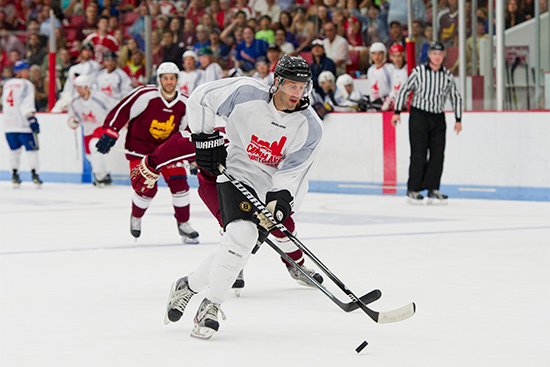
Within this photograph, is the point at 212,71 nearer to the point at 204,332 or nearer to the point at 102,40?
the point at 102,40

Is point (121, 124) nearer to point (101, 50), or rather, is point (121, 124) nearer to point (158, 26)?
point (158, 26)

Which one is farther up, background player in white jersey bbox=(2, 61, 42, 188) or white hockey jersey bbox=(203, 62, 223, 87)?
white hockey jersey bbox=(203, 62, 223, 87)

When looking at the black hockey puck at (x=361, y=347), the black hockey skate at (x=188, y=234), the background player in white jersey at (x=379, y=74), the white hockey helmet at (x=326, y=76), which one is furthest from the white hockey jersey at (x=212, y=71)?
the black hockey puck at (x=361, y=347)

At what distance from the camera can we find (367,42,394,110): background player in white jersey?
10469 millimetres

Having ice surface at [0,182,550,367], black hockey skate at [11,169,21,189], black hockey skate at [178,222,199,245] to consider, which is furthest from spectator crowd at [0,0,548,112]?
black hockey skate at [178,222,199,245]

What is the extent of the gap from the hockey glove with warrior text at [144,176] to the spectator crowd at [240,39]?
410 cm

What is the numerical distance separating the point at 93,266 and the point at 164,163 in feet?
3.04

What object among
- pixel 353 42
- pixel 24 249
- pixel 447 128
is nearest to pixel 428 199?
pixel 447 128

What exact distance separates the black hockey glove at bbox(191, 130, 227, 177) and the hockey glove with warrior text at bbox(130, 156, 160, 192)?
250 cm

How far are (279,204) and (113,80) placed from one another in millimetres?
9262

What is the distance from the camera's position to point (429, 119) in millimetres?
8984

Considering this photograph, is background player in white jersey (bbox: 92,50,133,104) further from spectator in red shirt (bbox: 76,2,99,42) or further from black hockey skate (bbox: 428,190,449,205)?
black hockey skate (bbox: 428,190,449,205)

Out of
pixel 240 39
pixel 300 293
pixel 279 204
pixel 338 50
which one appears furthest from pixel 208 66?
pixel 279 204

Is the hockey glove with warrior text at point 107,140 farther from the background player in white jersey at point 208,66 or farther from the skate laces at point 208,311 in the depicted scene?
the background player in white jersey at point 208,66
